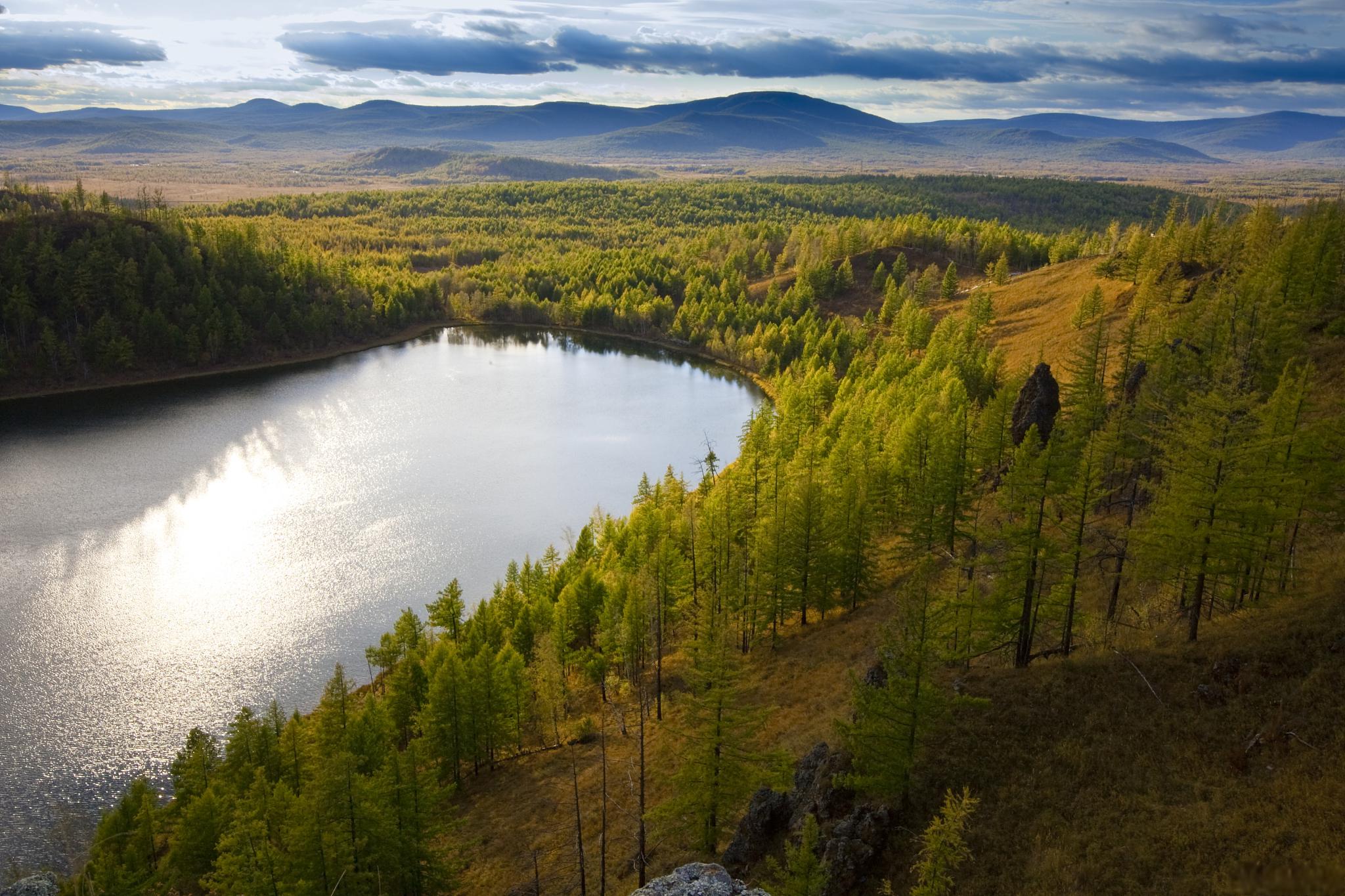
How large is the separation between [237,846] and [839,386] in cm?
8383

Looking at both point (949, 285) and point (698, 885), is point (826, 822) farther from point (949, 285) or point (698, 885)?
point (949, 285)

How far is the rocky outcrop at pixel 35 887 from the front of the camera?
115 feet

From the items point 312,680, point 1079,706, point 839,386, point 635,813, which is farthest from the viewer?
point 839,386

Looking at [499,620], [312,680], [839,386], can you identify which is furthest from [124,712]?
[839,386]

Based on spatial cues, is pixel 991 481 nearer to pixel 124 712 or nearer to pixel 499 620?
pixel 499 620

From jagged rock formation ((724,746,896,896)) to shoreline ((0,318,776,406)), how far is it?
346 ft

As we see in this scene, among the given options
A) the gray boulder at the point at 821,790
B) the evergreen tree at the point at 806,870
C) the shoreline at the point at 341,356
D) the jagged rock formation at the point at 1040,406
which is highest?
the jagged rock formation at the point at 1040,406

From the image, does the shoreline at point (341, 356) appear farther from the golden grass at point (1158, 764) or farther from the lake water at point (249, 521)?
the golden grass at point (1158, 764)

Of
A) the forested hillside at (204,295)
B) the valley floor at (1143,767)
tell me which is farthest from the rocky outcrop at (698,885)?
the forested hillside at (204,295)

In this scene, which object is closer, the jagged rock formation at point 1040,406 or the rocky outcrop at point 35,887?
the rocky outcrop at point 35,887

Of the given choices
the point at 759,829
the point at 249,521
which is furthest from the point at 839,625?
the point at 249,521

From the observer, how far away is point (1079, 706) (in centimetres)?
3133

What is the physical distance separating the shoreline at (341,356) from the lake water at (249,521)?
403 cm

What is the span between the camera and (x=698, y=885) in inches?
941
